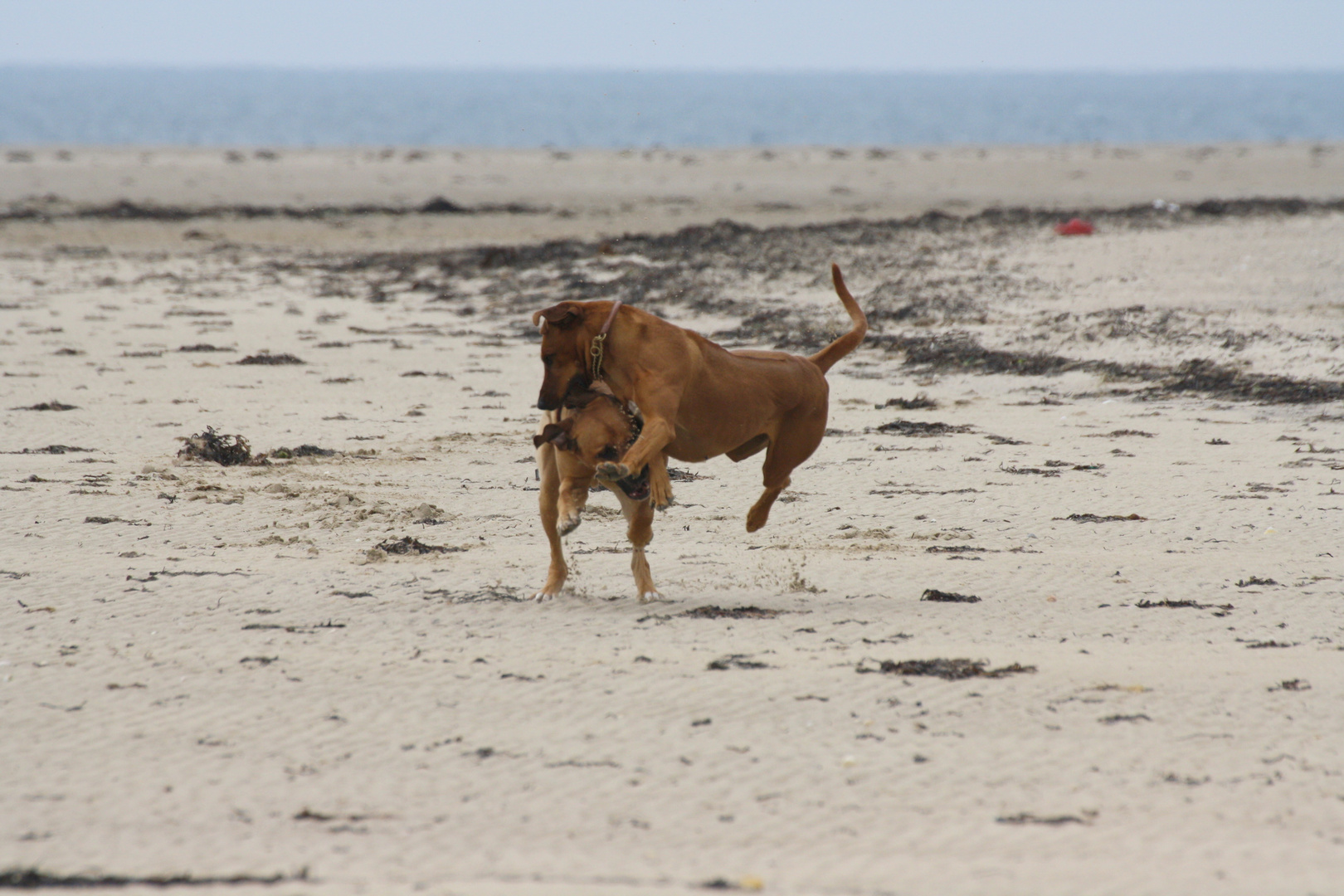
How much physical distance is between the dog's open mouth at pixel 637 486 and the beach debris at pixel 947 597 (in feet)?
4.54

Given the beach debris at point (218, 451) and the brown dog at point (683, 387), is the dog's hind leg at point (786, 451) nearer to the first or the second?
the brown dog at point (683, 387)

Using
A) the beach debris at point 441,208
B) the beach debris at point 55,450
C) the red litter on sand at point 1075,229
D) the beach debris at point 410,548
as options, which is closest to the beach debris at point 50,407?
the beach debris at point 55,450

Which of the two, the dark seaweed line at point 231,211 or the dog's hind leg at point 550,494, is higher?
the dog's hind leg at point 550,494

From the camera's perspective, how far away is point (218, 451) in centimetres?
858

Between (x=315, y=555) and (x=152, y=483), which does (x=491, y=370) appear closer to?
(x=152, y=483)

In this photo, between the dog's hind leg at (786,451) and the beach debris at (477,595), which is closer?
the beach debris at (477,595)

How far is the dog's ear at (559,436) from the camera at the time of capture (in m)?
5.57

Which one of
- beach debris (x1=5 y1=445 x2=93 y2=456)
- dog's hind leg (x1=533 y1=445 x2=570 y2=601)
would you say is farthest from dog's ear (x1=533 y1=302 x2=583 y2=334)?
beach debris (x1=5 y1=445 x2=93 y2=456)

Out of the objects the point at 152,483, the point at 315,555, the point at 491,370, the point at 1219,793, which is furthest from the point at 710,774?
the point at 491,370

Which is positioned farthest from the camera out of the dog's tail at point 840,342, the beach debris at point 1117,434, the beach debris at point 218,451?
the beach debris at point 1117,434

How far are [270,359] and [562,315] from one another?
764cm

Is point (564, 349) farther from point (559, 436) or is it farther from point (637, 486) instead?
point (637, 486)

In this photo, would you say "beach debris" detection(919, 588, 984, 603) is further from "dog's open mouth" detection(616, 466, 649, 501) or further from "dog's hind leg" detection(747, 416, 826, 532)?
"dog's open mouth" detection(616, 466, 649, 501)

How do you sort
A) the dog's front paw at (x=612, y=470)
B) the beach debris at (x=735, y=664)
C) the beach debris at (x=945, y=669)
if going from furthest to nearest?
the dog's front paw at (x=612, y=470), the beach debris at (x=735, y=664), the beach debris at (x=945, y=669)
